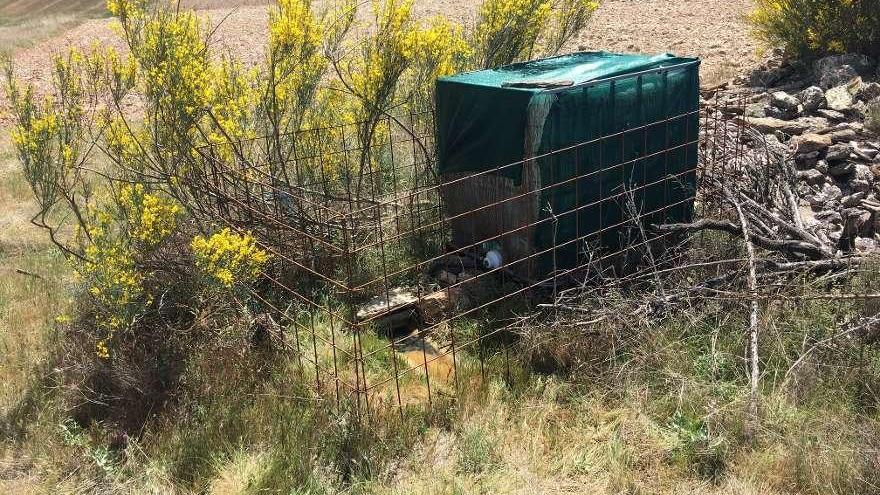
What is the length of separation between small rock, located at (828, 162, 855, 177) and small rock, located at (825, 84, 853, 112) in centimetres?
130

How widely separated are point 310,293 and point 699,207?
10.8 feet

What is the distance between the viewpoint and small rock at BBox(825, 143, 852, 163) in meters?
6.54

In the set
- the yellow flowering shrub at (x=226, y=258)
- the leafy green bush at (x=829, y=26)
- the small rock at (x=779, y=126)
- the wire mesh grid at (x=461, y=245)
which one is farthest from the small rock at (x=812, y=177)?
the yellow flowering shrub at (x=226, y=258)

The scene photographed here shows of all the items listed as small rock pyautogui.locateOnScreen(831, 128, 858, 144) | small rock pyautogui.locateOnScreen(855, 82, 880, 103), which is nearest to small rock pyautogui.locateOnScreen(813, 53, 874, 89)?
small rock pyautogui.locateOnScreen(855, 82, 880, 103)

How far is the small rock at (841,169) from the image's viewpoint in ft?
21.2

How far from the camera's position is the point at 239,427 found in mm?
4141

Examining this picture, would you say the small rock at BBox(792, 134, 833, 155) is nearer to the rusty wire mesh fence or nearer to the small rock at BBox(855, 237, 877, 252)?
the rusty wire mesh fence

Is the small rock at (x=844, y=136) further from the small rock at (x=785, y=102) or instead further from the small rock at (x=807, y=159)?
the small rock at (x=785, y=102)

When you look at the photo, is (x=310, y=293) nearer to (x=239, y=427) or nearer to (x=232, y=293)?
(x=232, y=293)

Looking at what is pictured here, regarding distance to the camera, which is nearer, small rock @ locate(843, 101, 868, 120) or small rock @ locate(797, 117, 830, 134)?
small rock @ locate(797, 117, 830, 134)

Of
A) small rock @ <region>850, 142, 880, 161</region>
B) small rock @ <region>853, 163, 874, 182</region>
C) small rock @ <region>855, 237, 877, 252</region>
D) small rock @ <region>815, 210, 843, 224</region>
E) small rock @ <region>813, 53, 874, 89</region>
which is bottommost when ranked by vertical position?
small rock @ <region>815, 210, 843, 224</region>

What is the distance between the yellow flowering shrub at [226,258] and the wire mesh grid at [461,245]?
0.23 metres

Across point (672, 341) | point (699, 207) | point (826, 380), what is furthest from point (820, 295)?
point (699, 207)

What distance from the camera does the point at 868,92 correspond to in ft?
25.5
